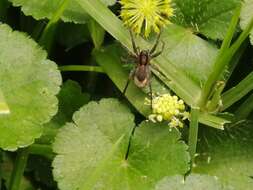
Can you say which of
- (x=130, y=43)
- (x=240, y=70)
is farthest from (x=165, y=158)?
(x=240, y=70)

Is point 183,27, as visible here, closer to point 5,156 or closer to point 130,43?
point 130,43

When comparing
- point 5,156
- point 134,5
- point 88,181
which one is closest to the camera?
point 88,181

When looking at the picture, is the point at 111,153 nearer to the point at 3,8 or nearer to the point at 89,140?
the point at 89,140

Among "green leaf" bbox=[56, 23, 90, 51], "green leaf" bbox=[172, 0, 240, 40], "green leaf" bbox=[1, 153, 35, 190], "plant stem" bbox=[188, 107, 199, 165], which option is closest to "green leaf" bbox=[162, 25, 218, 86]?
"green leaf" bbox=[172, 0, 240, 40]

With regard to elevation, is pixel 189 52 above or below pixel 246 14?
below

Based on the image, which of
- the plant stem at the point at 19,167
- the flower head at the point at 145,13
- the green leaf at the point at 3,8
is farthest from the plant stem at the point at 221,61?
the green leaf at the point at 3,8

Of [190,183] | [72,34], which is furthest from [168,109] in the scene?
[72,34]
